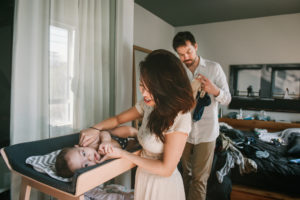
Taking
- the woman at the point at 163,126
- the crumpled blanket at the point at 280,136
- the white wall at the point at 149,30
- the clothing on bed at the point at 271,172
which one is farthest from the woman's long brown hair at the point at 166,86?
the crumpled blanket at the point at 280,136

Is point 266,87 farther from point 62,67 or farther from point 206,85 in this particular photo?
point 62,67

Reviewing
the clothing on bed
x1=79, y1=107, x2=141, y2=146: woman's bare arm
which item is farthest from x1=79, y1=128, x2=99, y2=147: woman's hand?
the clothing on bed

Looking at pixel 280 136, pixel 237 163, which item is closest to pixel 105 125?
pixel 237 163

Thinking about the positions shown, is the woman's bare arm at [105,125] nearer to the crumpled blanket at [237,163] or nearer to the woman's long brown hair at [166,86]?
the woman's long brown hair at [166,86]

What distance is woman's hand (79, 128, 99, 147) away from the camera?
125cm

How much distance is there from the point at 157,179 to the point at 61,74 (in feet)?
3.66

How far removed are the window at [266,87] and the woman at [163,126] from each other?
3676 millimetres

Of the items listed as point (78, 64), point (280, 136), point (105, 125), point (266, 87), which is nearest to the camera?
point (105, 125)

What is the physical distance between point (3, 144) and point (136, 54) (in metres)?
2.43

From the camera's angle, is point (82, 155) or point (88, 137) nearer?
point (82, 155)

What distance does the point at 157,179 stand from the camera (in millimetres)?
1105

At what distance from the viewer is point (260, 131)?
3602 millimetres

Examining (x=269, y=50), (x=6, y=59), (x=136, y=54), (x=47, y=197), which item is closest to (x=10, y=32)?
(x=6, y=59)

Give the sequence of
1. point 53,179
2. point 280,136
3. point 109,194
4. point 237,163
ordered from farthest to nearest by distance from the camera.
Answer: point 280,136 → point 237,163 → point 109,194 → point 53,179
